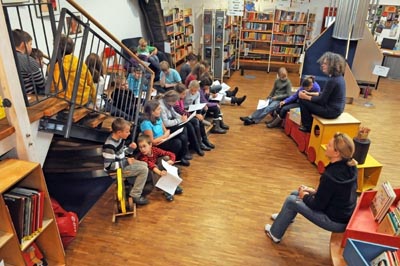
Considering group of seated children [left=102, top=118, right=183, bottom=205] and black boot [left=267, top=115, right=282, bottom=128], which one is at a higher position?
group of seated children [left=102, top=118, right=183, bottom=205]

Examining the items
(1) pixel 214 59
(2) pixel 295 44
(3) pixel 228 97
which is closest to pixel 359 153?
(3) pixel 228 97

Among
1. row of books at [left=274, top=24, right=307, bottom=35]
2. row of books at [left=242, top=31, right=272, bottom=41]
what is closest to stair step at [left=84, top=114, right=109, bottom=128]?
row of books at [left=242, top=31, right=272, bottom=41]

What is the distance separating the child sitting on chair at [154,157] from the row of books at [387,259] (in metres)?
1.97

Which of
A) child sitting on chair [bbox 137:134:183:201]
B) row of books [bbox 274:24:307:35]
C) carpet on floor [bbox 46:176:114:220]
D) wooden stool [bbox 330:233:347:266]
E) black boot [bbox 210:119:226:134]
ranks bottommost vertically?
carpet on floor [bbox 46:176:114:220]

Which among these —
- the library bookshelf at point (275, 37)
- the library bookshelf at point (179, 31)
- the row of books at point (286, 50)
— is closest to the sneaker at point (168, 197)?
the library bookshelf at point (179, 31)

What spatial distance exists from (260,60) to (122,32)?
4.16m

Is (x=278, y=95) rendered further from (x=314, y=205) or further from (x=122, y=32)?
(x=122, y=32)

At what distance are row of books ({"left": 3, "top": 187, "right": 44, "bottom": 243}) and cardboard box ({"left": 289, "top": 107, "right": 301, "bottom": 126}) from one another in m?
3.44

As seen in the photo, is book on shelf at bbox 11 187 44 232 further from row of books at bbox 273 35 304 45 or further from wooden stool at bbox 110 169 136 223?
row of books at bbox 273 35 304 45

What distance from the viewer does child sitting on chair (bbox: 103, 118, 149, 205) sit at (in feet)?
9.64

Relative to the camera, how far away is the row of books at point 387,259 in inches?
71.3

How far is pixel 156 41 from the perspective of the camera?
7176 mm

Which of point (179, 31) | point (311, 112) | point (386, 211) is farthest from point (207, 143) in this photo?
point (179, 31)

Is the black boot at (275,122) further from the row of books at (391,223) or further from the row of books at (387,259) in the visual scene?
the row of books at (387,259)
